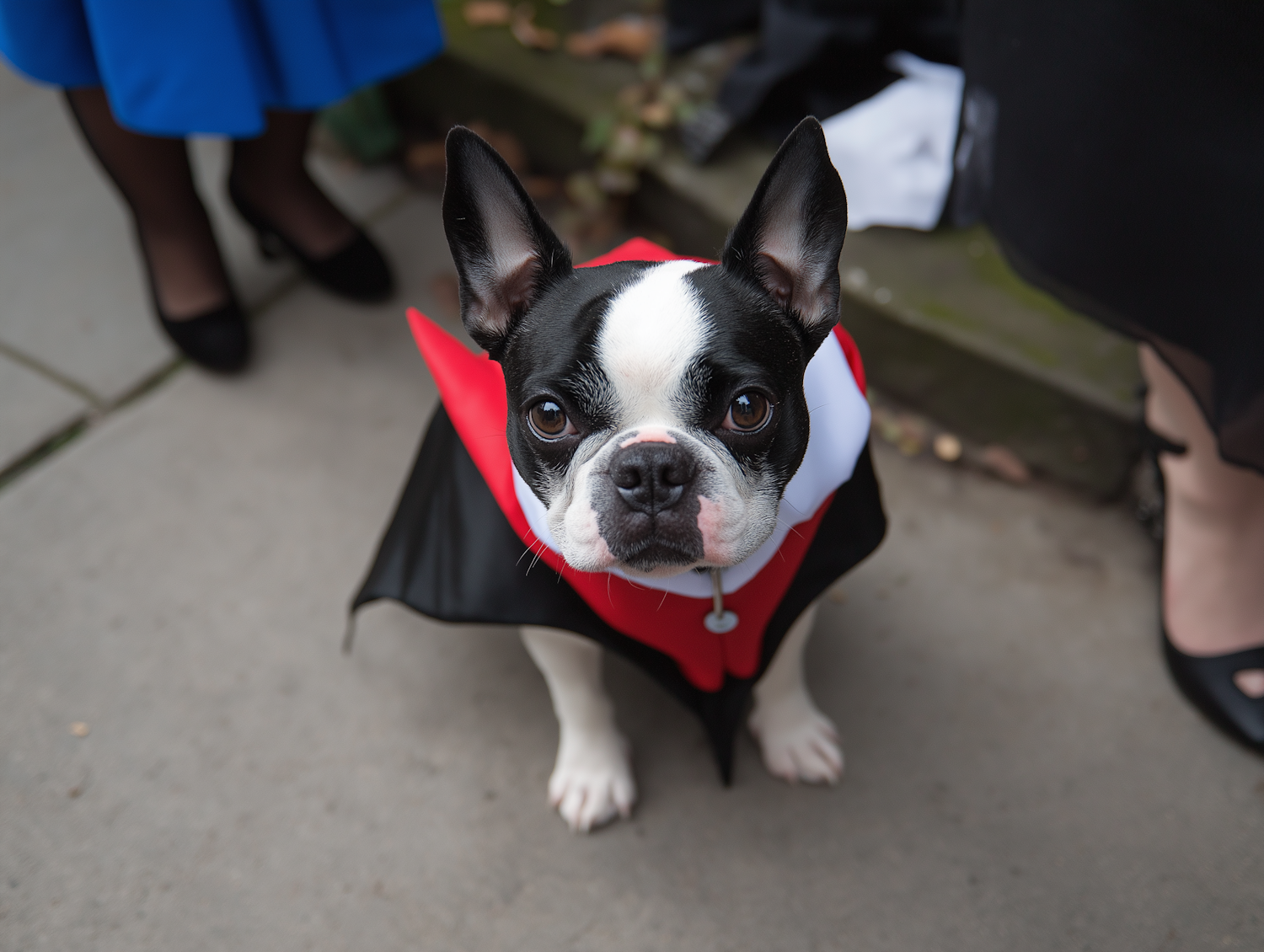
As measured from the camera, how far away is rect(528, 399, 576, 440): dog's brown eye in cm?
124

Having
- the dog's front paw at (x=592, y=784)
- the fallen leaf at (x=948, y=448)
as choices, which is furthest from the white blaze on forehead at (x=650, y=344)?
the fallen leaf at (x=948, y=448)

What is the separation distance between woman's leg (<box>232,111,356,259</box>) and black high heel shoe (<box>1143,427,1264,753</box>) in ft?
7.64

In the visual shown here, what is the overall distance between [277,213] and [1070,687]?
8.20ft

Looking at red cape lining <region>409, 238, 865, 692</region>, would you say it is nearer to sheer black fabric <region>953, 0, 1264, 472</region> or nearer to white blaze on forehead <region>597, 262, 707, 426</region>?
white blaze on forehead <region>597, 262, 707, 426</region>

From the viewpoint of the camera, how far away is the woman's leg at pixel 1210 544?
77.1 inches

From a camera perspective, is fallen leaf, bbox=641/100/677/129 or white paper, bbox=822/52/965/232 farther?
fallen leaf, bbox=641/100/677/129

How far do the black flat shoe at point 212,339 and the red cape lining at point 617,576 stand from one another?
1.41m

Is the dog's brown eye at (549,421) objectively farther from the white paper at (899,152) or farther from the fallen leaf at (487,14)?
the fallen leaf at (487,14)

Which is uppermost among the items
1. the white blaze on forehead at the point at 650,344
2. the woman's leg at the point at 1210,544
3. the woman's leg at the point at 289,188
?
the white blaze on forehead at the point at 650,344

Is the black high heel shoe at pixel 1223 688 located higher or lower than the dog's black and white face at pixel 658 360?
lower

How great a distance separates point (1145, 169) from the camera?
1.63m

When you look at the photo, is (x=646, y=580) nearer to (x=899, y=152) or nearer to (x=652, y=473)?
(x=652, y=473)

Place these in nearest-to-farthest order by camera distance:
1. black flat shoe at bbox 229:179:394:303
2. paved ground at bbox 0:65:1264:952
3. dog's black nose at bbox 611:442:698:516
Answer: dog's black nose at bbox 611:442:698:516 < paved ground at bbox 0:65:1264:952 < black flat shoe at bbox 229:179:394:303

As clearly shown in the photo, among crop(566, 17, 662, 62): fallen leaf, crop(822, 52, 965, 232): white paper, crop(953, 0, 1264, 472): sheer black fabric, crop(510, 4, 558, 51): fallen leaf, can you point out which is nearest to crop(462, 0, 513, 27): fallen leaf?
crop(510, 4, 558, 51): fallen leaf
